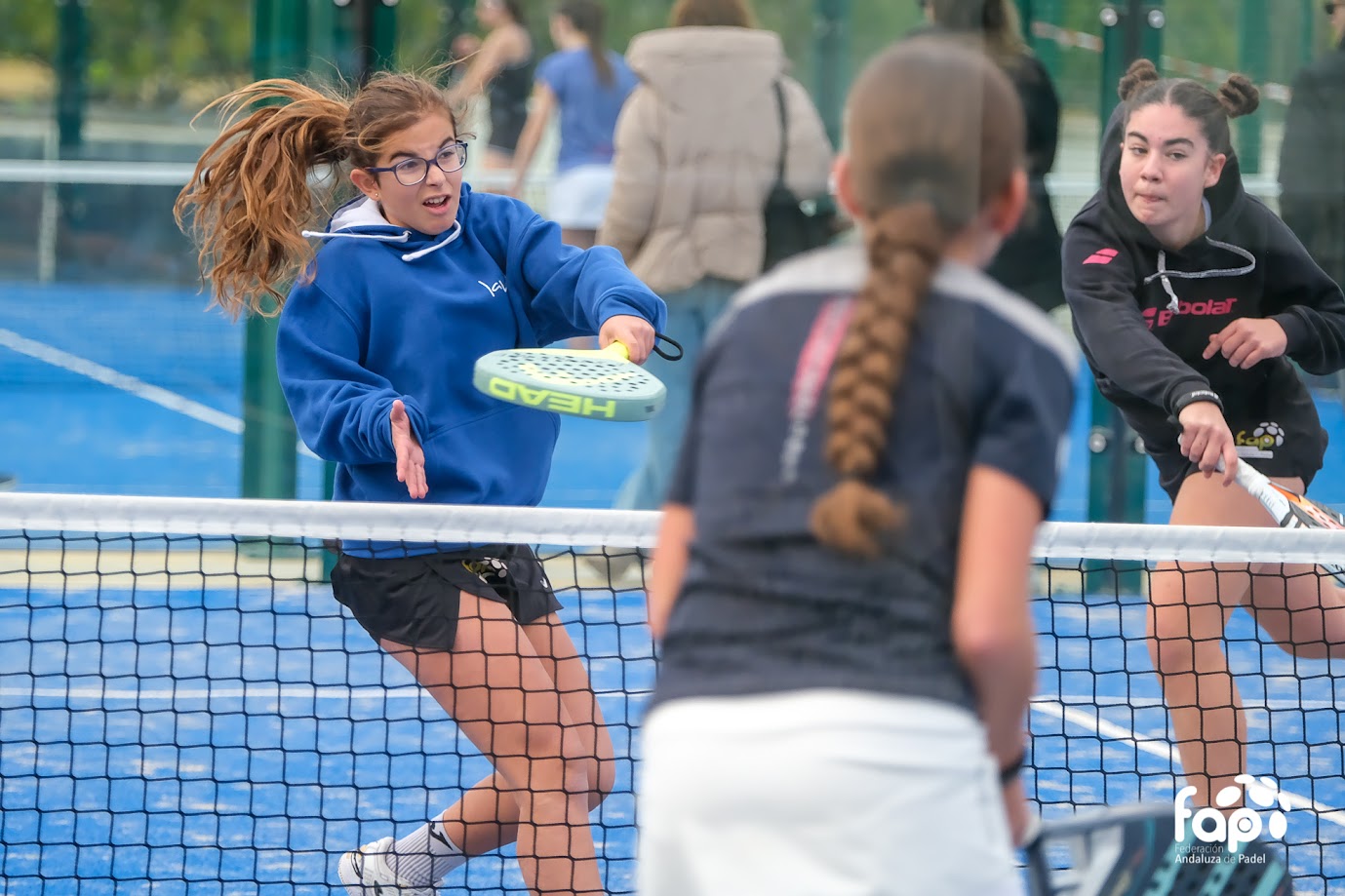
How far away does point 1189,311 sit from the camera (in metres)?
4.06

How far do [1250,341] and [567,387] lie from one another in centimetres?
184

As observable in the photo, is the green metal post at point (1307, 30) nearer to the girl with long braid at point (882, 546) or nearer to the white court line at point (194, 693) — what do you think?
the white court line at point (194, 693)

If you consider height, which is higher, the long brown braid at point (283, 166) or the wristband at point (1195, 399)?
the long brown braid at point (283, 166)

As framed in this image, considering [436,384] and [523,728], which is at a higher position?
[436,384]

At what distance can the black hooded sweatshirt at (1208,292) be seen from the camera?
398 centimetres

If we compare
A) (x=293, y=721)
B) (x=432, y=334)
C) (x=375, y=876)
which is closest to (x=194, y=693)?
(x=293, y=721)

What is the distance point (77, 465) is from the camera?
9.08 metres

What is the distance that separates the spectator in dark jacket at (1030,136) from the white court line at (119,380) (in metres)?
5.30

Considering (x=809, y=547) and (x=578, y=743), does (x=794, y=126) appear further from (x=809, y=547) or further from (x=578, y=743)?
(x=809, y=547)

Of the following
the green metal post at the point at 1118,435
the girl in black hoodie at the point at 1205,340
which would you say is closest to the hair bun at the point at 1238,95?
the girl in black hoodie at the point at 1205,340

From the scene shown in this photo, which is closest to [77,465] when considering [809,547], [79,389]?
[79,389]

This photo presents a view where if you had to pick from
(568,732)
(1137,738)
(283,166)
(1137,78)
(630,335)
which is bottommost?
(1137,738)

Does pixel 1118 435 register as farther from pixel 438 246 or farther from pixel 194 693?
pixel 438 246

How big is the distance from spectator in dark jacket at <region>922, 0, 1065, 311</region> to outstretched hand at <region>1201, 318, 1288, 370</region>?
216 cm
